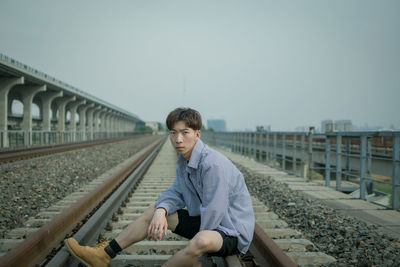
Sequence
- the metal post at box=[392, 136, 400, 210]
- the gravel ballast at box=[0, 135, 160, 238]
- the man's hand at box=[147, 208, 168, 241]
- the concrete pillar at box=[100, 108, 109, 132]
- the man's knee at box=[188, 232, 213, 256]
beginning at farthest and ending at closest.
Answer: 1. the concrete pillar at box=[100, 108, 109, 132]
2. the metal post at box=[392, 136, 400, 210]
3. the gravel ballast at box=[0, 135, 160, 238]
4. the man's hand at box=[147, 208, 168, 241]
5. the man's knee at box=[188, 232, 213, 256]

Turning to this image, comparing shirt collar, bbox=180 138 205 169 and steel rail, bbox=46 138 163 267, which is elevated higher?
shirt collar, bbox=180 138 205 169

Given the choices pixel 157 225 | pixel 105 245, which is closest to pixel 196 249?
pixel 157 225

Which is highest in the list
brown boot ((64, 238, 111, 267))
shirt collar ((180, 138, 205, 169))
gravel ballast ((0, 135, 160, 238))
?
shirt collar ((180, 138, 205, 169))

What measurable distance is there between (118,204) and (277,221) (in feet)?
7.73

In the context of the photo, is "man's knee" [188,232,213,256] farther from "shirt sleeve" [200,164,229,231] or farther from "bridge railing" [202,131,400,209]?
"bridge railing" [202,131,400,209]

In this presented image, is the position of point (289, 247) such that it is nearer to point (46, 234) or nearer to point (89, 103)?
point (46, 234)

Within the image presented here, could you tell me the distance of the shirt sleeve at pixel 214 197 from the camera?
1954 millimetres

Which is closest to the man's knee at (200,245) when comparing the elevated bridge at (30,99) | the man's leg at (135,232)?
the man's leg at (135,232)

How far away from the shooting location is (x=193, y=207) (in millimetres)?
2346

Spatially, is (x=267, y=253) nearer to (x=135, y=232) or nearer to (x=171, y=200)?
(x=171, y=200)

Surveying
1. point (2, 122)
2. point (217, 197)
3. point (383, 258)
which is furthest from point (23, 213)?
point (2, 122)

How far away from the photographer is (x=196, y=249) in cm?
192

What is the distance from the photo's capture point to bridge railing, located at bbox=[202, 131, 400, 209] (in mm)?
5399

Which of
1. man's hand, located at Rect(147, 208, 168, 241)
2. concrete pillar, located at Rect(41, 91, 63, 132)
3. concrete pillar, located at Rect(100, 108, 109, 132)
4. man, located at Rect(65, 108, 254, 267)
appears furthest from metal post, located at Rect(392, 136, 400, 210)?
concrete pillar, located at Rect(100, 108, 109, 132)
